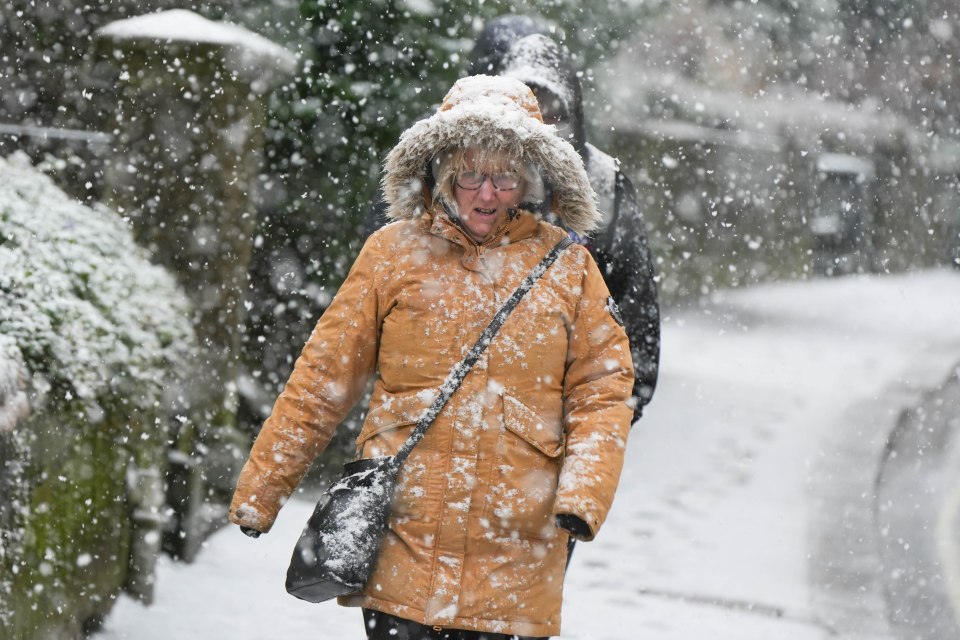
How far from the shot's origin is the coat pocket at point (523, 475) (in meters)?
2.89

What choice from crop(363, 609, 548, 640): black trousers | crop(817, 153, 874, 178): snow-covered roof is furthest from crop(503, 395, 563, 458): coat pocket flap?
crop(817, 153, 874, 178): snow-covered roof

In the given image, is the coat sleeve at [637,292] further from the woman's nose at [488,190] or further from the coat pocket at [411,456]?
the coat pocket at [411,456]

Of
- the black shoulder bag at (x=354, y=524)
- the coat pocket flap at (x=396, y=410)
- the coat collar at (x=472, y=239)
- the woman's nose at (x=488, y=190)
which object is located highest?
the woman's nose at (x=488, y=190)

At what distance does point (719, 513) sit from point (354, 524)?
5.27 metres

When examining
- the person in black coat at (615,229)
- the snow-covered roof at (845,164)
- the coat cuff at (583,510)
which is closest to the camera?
the coat cuff at (583,510)

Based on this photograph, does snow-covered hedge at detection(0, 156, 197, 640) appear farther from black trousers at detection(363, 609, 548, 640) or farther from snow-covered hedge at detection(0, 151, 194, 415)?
black trousers at detection(363, 609, 548, 640)

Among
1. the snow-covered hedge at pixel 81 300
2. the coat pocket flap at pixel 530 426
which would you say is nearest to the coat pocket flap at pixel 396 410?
the coat pocket flap at pixel 530 426

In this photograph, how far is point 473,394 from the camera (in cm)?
290

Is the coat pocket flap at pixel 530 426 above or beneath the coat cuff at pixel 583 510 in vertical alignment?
above

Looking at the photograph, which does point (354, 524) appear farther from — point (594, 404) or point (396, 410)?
point (594, 404)

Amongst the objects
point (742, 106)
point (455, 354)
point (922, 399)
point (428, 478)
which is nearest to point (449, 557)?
point (428, 478)

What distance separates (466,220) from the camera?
120 inches

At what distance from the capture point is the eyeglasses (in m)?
3.05

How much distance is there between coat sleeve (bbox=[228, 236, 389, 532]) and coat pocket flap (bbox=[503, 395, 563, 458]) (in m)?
0.38
